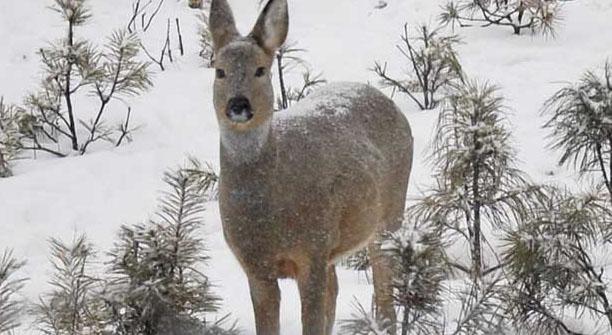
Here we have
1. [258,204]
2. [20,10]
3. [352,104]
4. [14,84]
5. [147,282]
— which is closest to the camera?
[147,282]

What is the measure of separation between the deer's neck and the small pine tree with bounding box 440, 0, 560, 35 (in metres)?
7.40

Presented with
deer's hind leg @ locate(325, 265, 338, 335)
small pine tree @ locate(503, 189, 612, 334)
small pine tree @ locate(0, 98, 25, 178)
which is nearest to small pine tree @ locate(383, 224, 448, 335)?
small pine tree @ locate(503, 189, 612, 334)

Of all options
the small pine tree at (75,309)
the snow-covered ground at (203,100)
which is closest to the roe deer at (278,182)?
the small pine tree at (75,309)

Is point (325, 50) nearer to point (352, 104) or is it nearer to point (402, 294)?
point (352, 104)

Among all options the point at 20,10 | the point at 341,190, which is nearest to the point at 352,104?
the point at 341,190

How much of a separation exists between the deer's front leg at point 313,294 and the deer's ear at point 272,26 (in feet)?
2.88

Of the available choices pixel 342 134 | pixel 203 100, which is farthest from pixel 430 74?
pixel 342 134

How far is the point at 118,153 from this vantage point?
8820mm

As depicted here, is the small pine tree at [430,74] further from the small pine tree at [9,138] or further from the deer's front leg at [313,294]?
the deer's front leg at [313,294]

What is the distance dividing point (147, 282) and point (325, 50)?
7.81 metres

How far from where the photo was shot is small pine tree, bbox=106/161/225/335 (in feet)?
11.8

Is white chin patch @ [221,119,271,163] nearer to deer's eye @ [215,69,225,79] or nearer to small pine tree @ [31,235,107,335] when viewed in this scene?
deer's eye @ [215,69,225,79]

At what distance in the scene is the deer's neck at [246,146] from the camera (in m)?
3.83

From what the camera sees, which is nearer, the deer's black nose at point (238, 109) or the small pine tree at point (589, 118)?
the deer's black nose at point (238, 109)
